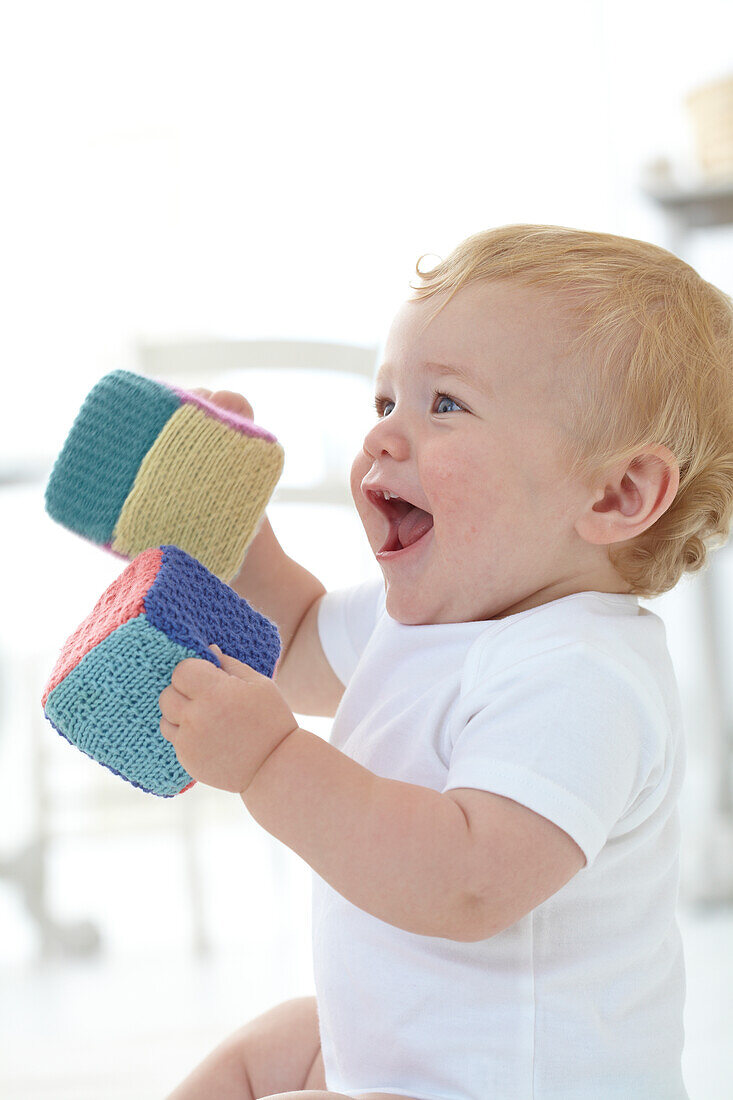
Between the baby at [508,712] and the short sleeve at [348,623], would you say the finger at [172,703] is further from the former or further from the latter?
the short sleeve at [348,623]

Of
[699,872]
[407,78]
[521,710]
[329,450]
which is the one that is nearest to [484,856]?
[521,710]

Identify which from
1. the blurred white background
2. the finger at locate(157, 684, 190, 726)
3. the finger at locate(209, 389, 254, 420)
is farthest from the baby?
the blurred white background

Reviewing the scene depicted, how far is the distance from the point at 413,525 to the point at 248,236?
0.86 m

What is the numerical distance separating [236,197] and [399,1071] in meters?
1.11

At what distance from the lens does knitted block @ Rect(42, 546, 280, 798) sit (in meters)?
0.54

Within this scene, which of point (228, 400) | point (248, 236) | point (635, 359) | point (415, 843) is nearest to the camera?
point (415, 843)

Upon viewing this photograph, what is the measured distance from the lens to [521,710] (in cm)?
52

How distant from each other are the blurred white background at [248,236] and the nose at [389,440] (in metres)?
0.70

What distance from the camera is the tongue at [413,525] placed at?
25.1 inches

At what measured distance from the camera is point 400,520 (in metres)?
0.65

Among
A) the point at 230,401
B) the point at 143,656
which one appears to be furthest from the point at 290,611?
the point at 143,656

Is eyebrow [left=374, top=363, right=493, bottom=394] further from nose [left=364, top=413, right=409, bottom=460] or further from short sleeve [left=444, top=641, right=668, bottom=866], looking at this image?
short sleeve [left=444, top=641, right=668, bottom=866]

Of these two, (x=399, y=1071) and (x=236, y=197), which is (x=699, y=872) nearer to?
(x=399, y=1071)

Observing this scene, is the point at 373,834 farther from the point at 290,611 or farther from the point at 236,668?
the point at 290,611
